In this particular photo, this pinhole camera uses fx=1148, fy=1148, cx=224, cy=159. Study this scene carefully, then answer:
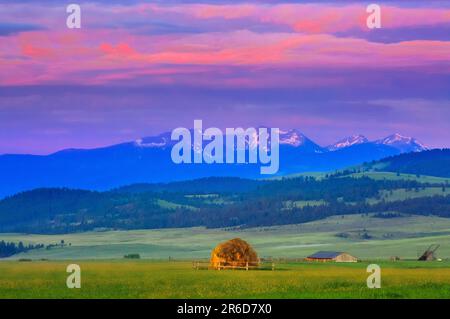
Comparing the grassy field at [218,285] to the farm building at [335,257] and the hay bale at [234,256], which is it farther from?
the farm building at [335,257]

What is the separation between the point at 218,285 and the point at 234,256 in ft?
101

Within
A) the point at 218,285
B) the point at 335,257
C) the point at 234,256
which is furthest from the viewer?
the point at 335,257

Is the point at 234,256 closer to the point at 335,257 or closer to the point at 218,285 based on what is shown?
the point at 335,257

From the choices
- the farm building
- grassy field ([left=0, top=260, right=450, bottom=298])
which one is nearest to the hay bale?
grassy field ([left=0, top=260, right=450, bottom=298])

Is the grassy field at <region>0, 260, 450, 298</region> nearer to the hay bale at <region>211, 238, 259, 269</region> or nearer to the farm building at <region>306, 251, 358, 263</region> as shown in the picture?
the hay bale at <region>211, 238, 259, 269</region>

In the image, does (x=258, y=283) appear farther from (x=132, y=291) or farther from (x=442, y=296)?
(x=442, y=296)

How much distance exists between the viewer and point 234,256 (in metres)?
99.3

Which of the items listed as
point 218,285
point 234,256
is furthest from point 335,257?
point 218,285

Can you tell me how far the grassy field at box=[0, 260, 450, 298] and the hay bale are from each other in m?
11.6

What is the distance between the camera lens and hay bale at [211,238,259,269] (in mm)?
98812

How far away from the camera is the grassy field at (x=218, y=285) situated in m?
59.8

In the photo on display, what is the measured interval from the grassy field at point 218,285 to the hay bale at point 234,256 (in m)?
11.6
